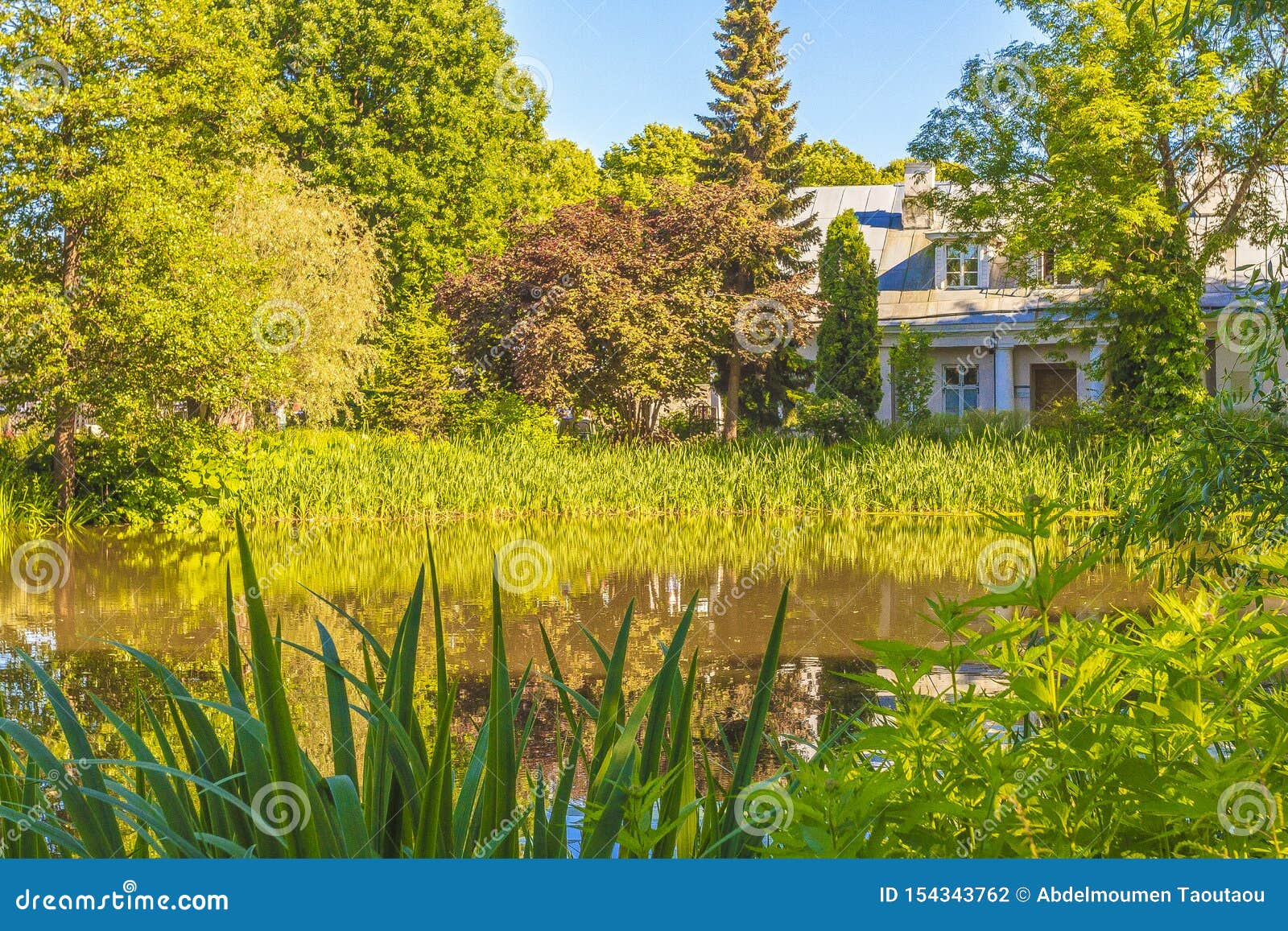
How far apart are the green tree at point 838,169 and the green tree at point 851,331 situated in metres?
13.6

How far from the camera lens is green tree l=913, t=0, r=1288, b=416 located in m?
17.4

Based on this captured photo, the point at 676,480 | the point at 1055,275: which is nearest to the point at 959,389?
the point at 1055,275

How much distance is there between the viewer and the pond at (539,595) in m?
7.14

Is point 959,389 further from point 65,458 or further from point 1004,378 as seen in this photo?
point 65,458

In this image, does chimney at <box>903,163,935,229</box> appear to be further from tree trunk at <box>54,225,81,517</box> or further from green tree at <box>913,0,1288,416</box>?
tree trunk at <box>54,225,81,517</box>

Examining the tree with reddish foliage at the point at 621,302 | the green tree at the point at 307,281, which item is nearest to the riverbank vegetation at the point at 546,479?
the green tree at the point at 307,281

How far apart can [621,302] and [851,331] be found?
5750 millimetres

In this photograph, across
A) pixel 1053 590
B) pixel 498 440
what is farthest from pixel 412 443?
pixel 1053 590

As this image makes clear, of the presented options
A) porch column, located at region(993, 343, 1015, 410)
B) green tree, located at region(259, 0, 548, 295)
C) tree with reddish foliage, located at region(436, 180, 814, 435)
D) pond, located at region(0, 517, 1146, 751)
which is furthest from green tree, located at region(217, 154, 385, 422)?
porch column, located at region(993, 343, 1015, 410)

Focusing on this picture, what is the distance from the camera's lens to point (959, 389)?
88.7 feet

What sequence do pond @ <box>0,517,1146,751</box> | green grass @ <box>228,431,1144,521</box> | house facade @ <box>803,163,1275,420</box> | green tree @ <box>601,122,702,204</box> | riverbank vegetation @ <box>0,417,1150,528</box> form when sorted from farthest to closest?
green tree @ <box>601,122,702,204</box>, house facade @ <box>803,163,1275,420</box>, green grass @ <box>228,431,1144,521</box>, riverbank vegetation @ <box>0,417,1150,528</box>, pond @ <box>0,517,1146,751</box>

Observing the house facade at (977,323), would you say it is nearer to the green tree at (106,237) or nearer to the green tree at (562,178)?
the green tree at (562,178)

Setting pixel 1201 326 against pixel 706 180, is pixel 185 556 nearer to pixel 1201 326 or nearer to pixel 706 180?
pixel 1201 326

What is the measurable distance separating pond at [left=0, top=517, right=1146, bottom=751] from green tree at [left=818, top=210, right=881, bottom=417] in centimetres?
861
